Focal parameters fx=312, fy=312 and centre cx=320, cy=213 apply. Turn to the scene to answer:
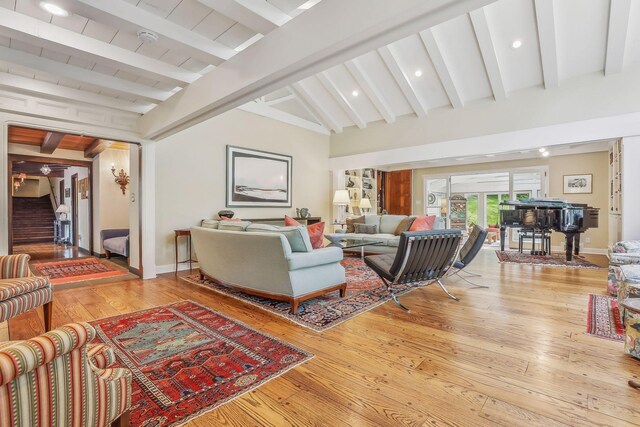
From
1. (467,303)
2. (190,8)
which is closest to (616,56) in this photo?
(467,303)

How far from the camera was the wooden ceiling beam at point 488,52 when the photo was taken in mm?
4523

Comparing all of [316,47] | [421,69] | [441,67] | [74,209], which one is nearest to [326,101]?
[421,69]

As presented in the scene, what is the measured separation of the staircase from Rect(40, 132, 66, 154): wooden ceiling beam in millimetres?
4660

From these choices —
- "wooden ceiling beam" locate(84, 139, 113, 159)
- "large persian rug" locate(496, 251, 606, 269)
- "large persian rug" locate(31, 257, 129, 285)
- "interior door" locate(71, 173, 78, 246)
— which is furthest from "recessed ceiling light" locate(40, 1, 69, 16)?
"interior door" locate(71, 173, 78, 246)

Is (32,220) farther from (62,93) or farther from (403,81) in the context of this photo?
(403,81)

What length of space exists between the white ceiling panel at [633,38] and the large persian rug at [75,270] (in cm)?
833

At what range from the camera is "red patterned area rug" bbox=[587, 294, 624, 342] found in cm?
258

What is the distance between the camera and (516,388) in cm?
184

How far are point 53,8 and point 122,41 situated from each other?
0.68m

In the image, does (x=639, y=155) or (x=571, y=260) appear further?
(x=571, y=260)

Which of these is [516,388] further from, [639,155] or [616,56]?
[616,56]

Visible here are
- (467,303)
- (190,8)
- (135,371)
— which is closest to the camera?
(135,371)

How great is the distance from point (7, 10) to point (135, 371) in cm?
289

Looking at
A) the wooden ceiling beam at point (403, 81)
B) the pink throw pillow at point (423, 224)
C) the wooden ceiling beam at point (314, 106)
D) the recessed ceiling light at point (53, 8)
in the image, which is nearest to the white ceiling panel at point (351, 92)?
the wooden ceiling beam at point (314, 106)
